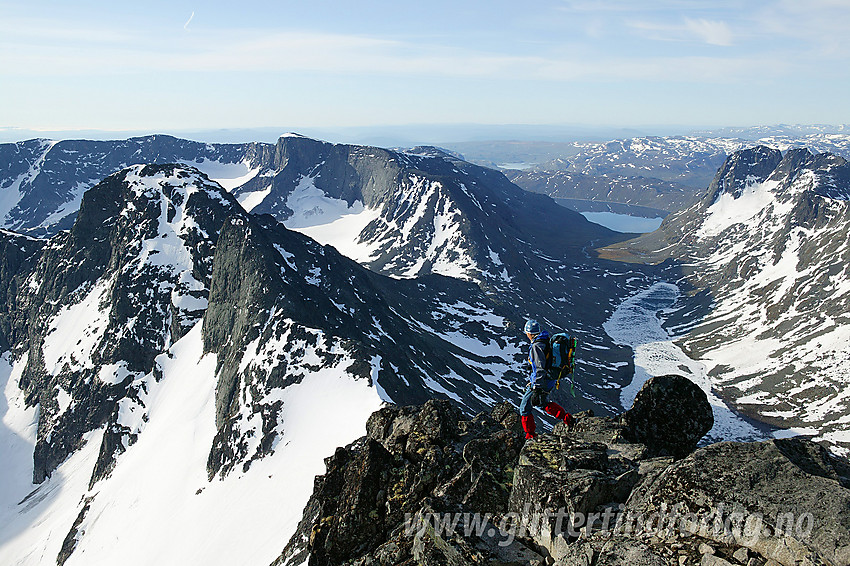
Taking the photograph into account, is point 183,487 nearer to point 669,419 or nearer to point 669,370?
point 669,419

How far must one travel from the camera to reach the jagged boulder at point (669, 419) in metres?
22.9

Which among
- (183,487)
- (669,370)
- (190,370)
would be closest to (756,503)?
(183,487)

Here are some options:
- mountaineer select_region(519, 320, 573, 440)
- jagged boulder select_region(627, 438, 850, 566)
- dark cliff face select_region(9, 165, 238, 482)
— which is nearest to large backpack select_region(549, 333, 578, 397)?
mountaineer select_region(519, 320, 573, 440)

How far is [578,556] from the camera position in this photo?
13.0 meters

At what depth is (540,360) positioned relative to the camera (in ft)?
69.6

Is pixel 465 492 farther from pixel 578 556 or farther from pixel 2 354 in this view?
pixel 2 354

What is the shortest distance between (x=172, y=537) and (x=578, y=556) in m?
65.7

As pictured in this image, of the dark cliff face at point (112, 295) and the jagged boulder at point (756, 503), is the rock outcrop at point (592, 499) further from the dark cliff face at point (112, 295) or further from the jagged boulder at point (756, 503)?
the dark cliff face at point (112, 295)

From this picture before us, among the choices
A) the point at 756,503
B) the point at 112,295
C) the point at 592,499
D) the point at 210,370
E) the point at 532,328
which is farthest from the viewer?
the point at 112,295

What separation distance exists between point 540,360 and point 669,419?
287 inches

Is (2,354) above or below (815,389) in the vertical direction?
above

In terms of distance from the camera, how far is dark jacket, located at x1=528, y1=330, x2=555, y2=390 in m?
21.2

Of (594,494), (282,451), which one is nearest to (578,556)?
(594,494)

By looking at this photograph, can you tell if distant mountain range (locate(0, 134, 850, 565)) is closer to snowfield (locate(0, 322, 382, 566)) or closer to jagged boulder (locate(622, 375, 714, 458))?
snowfield (locate(0, 322, 382, 566))
